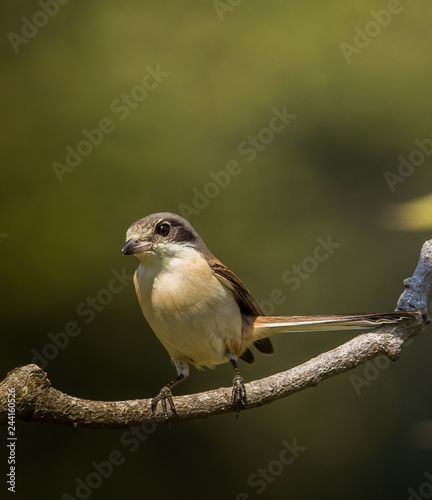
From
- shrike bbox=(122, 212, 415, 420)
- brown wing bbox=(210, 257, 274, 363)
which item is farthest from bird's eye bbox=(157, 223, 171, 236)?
brown wing bbox=(210, 257, 274, 363)

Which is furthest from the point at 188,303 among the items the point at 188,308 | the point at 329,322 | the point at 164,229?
the point at 329,322

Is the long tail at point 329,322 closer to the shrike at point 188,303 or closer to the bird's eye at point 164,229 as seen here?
the shrike at point 188,303

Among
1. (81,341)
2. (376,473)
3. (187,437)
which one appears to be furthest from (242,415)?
(81,341)

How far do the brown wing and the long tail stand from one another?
0.06 meters

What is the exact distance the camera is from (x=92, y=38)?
10.6 feet

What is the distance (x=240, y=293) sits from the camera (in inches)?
73.9

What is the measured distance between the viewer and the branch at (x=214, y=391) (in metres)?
1.52

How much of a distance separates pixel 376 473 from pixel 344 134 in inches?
75.8

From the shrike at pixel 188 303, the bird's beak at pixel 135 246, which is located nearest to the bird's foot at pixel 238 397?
the shrike at pixel 188 303

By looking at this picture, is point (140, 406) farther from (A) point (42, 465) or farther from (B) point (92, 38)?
(B) point (92, 38)

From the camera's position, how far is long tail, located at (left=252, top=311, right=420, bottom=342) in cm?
167

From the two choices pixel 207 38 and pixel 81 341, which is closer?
pixel 81 341

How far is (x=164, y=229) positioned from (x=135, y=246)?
0.42 feet

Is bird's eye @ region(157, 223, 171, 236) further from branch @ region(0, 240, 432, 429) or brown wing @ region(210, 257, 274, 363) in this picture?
branch @ region(0, 240, 432, 429)
